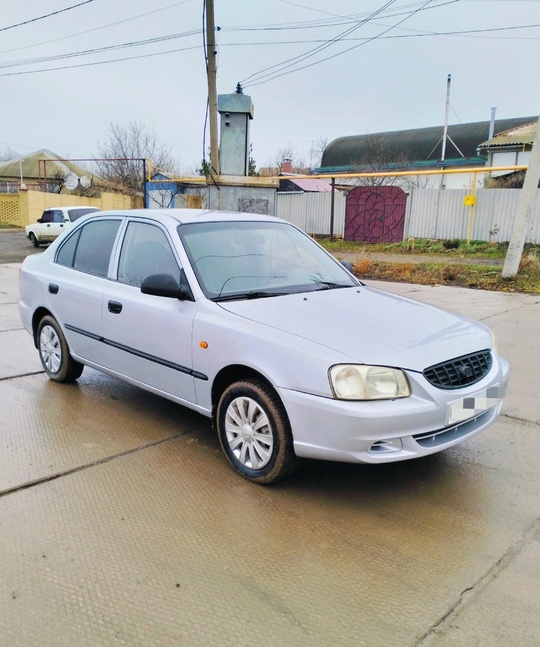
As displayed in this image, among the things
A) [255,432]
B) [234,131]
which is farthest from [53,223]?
[255,432]

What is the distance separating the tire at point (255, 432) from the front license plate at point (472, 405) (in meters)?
0.90

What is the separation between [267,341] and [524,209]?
925cm

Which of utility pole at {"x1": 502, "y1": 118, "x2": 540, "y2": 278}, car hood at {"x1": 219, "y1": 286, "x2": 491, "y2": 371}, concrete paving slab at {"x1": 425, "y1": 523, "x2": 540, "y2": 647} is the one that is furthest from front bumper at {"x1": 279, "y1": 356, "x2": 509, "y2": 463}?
utility pole at {"x1": 502, "y1": 118, "x2": 540, "y2": 278}

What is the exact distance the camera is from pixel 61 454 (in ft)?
12.6

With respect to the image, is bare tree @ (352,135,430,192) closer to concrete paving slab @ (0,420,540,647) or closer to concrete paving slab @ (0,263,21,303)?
concrete paving slab @ (0,263,21,303)

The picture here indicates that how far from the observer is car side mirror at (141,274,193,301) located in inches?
147

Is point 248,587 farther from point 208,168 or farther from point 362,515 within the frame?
point 208,168

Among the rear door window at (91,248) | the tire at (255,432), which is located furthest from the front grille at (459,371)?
the rear door window at (91,248)

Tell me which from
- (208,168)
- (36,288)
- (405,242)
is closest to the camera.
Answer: (36,288)

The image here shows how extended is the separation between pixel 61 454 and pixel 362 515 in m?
2.04

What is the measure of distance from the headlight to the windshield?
1.04 m

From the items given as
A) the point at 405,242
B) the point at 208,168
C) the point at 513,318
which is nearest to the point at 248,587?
the point at 513,318

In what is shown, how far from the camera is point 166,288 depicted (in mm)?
3727

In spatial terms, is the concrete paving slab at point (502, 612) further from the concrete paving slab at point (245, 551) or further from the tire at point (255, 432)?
the tire at point (255, 432)
